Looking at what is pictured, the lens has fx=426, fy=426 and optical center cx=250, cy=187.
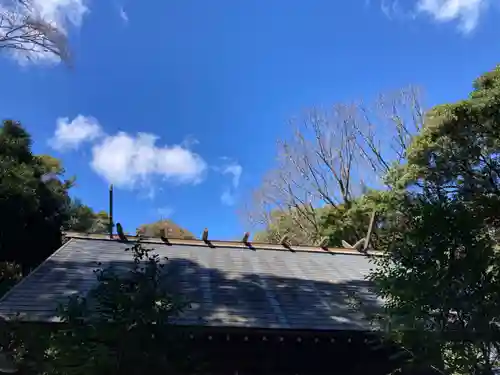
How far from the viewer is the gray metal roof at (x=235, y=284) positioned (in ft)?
18.9

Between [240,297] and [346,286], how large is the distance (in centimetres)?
211

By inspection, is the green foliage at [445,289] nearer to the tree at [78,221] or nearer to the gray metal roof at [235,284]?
the gray metal roof at [235,284]

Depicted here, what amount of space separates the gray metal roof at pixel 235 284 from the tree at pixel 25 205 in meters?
2.53

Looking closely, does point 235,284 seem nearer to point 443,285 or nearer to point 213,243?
point 213,243

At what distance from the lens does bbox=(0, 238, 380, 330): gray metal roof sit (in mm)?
5762

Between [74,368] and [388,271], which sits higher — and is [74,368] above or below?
below

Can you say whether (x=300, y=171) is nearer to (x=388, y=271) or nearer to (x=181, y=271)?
(x=181, y=271)

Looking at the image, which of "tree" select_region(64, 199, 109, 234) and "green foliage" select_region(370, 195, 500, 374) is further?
"tree" select_region(64, 199, 109, 234)

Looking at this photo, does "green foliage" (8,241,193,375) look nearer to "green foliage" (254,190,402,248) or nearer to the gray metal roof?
the gray metal roof

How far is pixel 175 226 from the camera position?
3088 centimetres

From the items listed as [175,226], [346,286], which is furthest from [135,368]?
[175,226]

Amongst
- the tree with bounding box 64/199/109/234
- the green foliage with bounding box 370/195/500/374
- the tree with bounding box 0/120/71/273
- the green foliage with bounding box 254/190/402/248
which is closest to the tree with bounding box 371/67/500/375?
the green foliage with bounding box 370/195/500/374

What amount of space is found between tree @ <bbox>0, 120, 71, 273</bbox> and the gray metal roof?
253cm

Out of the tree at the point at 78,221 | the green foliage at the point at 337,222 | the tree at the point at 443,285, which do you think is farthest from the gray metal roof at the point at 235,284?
the green foliage at the point at 337,222
